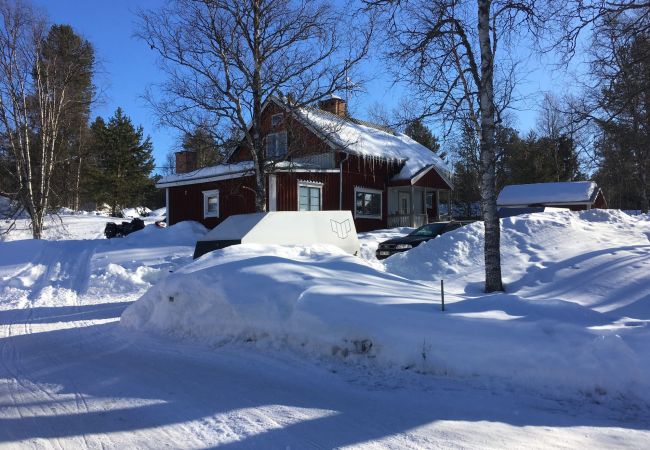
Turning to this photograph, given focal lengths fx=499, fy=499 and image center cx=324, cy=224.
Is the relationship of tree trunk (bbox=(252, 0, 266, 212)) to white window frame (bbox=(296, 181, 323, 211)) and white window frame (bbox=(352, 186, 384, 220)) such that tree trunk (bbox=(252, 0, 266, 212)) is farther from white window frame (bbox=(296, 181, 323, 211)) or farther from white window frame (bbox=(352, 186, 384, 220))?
white window frame (bbox=(352, 186, 384, 220))

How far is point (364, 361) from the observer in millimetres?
5535

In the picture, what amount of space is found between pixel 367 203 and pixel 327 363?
21.6 m

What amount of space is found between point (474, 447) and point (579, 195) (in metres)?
32.3

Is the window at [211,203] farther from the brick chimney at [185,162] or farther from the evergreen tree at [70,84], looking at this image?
the brick chimney at [185,162]

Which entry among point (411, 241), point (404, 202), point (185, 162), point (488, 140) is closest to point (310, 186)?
point (404, 202)

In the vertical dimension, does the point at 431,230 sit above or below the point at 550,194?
below

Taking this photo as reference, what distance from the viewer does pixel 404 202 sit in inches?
1171

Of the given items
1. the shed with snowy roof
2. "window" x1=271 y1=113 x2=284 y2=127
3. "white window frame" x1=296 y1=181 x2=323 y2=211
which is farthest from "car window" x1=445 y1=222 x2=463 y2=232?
the shed with snowy roof

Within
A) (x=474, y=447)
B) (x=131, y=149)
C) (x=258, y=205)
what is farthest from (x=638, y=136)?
(x=131, y=149)

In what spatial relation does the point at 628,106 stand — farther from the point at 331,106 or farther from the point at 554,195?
the point at 554,195

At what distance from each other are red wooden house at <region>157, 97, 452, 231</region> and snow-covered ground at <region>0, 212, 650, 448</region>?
448 inches

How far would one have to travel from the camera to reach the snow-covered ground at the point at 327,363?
13.1 ft

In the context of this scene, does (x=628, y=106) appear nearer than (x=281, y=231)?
Yes

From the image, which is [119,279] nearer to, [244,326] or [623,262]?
[244,326]
